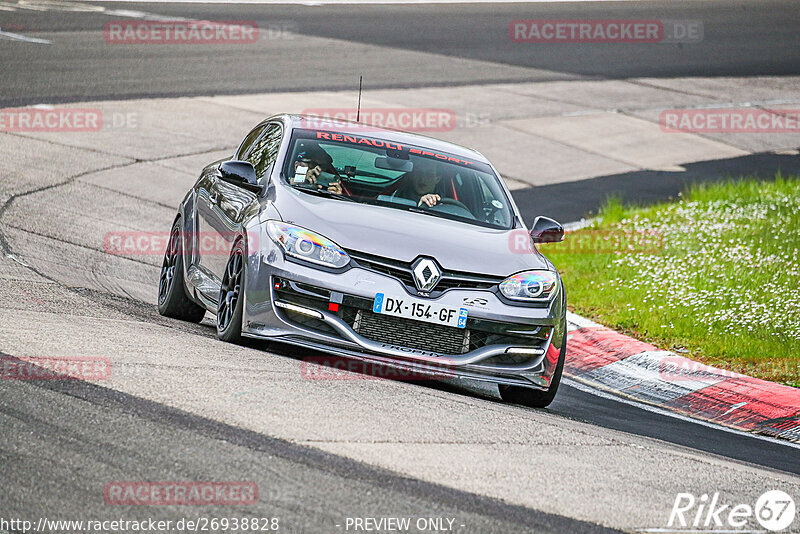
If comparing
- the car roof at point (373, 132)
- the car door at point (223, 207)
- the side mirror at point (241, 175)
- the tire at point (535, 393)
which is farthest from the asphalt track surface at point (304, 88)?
the car roof at point (373, 132)

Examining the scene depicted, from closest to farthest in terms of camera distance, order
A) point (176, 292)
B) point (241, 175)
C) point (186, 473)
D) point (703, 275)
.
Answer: point (186, 473), point (241, 175), point (176, 292), point (703, 275)

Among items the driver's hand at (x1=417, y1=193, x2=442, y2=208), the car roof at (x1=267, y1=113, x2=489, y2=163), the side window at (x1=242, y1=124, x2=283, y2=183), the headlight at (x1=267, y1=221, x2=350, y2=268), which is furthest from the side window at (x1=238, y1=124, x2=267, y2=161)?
the headlight at (x1=267, y1=221, x2=350, y2=268)

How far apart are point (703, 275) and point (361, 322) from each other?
5.49 m

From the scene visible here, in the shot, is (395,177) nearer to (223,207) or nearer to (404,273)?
(223,207)

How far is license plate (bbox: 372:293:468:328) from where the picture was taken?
7.03 m

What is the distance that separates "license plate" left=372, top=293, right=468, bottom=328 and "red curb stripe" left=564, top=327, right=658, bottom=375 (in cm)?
270

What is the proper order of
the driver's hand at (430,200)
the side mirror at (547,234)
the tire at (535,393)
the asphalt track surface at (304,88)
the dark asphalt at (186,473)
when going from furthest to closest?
the side mirror at (547,234) < the driver's hand at (430,200) < the tire at (535,393) < the asphalt track surface at (304,88) < the dark asphalt at (186,473)

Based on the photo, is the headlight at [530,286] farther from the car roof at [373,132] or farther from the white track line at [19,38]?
the white track line at [19,38]

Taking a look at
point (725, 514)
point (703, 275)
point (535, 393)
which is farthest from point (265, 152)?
point (703, 275)

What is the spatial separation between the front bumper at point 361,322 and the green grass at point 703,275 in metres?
2.81

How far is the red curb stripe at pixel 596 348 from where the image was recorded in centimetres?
962

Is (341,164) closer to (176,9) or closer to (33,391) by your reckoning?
(33,391)

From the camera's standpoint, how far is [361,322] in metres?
7.08

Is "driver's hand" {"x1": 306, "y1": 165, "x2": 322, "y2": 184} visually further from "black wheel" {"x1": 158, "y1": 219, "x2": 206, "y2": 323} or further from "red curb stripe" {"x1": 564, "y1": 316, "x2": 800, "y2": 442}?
"red curb stripe" {"x1": 564, "y1": 316, "x2": 800, "y2": 442}
